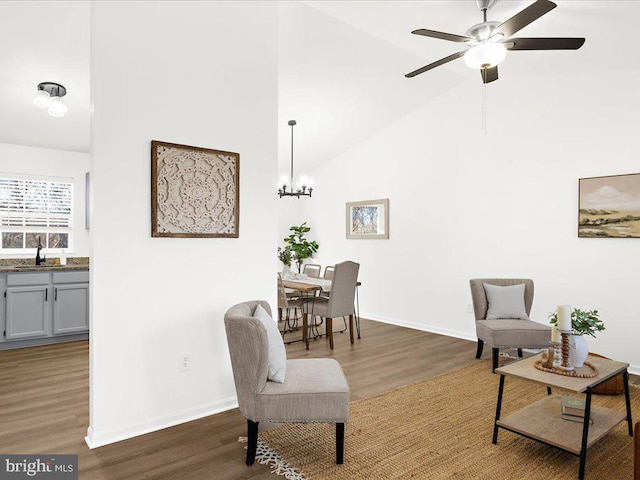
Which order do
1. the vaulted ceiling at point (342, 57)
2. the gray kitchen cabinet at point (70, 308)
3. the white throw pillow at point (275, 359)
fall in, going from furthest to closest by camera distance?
the gray kitchen cabinet at point (70, 308), the vaulted ceiling at point (342, 57), the white throw pillow at point (275, 359)

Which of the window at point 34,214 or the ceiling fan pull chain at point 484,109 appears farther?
the window at point 34,214

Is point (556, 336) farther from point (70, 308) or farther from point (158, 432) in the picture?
point (70, 308)

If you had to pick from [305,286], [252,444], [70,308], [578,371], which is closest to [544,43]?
[578,371]

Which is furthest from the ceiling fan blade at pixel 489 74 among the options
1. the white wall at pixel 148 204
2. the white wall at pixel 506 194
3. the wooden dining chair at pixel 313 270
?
the wooden dining chair at pixel 313 270

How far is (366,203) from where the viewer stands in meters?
6.55

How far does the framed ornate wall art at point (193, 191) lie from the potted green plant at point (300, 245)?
294 centimetres

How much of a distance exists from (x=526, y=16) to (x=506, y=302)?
2777 millimetres

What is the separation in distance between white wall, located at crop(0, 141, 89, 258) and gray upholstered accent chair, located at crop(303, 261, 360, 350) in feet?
10.9

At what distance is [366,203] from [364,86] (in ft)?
6.60

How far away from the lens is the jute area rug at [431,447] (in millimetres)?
2273

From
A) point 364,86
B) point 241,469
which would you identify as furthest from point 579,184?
point 241,469

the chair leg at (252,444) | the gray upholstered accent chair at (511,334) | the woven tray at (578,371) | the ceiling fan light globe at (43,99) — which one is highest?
the ceiling fan light globe at (43,99)

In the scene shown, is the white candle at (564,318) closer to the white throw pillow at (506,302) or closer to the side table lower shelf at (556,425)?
the side table lower shelf at (556,425)

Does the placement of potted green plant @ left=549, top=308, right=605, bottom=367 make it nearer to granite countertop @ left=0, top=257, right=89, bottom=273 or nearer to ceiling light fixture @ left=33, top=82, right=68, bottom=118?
ceiling light fixture @ left=33, top=82, right=68, bottom=118
